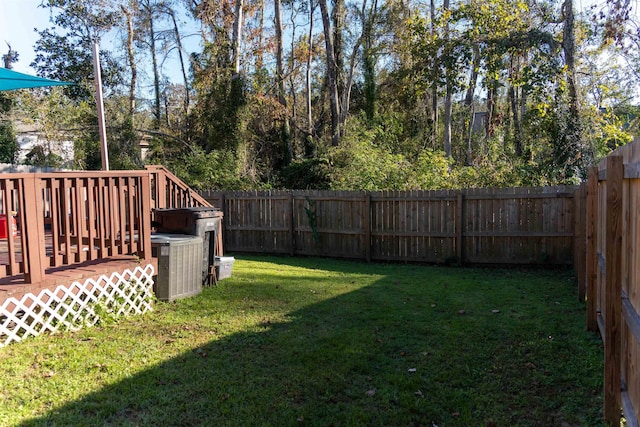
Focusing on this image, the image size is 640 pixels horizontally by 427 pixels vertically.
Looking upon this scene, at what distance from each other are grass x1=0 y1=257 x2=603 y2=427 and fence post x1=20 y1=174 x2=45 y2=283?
0.69 metres

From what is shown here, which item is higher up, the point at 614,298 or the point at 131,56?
the point at 131,56

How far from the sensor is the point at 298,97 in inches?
1160

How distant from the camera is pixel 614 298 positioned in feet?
9.69

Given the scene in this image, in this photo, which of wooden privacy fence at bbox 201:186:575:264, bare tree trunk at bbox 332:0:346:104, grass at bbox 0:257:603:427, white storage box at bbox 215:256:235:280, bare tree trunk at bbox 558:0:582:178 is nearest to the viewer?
grass at bbox 0:257:603:427

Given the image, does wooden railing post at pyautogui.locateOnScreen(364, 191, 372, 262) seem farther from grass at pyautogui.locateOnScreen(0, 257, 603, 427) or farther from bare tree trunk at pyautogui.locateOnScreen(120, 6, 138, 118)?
bare tree trunk at pyautogui.locateOnScreen(120, 6, 138, 118)

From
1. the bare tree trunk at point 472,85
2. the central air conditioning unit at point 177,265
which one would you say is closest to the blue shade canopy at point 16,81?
the central air conditioning unit at point 177,265

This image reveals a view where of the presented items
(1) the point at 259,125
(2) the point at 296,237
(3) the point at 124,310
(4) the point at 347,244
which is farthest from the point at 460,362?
(1) the point at 259,125

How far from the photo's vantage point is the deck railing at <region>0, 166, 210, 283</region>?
14.7 feet

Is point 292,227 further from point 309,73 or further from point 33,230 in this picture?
point 309,73

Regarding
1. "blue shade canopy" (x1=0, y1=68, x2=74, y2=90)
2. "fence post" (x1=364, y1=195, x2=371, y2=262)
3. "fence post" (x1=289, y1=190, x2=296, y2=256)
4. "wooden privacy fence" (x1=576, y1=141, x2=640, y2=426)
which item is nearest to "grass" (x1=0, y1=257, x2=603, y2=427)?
"wooden privacy fence" (x1=576, y1=141, x2=640, y2=426)

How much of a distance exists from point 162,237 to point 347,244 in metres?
5.48

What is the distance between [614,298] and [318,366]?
2.41 metres

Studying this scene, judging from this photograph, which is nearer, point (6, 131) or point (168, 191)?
point (168, 191)

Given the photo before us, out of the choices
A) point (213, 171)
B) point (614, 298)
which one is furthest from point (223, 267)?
point (213, 171)
